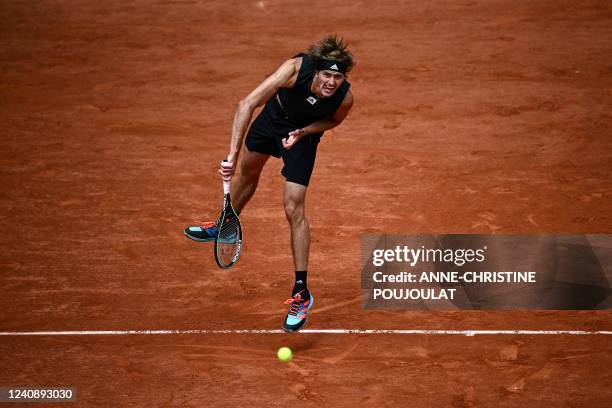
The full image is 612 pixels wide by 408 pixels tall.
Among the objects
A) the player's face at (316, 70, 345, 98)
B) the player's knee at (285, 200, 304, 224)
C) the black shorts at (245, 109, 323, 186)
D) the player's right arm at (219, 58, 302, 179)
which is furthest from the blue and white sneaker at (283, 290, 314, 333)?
the player's face at (316, 70, 345, 98)

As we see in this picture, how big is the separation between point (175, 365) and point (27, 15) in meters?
12.0

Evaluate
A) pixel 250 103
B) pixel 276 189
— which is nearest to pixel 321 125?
pixel 250 103

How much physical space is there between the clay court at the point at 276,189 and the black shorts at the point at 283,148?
1.44 meters

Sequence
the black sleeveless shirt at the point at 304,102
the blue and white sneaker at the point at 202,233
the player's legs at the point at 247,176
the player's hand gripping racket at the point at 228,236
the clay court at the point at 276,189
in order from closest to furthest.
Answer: the clay court at the point at 276,189 → the black sleeveless shirt at the point at 304,102 → the player's hand gripping racket at the point at 228,236 → the player's legs at the point at 247,176 → the blue and white sneaker at the point at 202,233

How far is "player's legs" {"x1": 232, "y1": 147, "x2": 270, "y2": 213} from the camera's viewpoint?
879 centimetres

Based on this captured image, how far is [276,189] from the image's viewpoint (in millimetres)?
11359

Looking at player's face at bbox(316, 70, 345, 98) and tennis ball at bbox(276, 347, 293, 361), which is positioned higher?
player's face at bbox(316, 70, 345, 98)

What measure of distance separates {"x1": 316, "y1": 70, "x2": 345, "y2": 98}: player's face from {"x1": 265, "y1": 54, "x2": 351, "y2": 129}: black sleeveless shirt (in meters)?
0.18

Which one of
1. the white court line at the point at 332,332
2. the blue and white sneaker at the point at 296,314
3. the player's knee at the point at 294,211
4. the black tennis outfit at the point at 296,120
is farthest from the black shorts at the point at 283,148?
the white court line at the point at 332,332

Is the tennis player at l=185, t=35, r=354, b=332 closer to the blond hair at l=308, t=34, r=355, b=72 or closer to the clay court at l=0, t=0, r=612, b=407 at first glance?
the blond hair at l=308, t=34, r=355, b=72

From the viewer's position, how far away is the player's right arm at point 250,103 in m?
7.57

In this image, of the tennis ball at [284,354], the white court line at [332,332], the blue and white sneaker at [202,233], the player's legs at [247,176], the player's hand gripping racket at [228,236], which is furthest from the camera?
the blue and white sneaker at [202,233]

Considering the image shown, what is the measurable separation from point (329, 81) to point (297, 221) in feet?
4.13

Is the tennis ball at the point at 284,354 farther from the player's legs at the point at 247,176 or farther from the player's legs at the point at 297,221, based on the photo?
the player's legs at the point at 247,176
